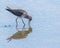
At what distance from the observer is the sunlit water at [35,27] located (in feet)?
22.4

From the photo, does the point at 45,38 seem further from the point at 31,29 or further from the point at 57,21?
the point at 57,21

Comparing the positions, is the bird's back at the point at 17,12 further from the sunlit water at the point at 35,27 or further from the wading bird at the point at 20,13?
the sunlit water at the point at 35,27

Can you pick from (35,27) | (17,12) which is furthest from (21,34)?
(17,12)

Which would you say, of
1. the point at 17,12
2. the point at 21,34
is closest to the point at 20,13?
the point at 17,12

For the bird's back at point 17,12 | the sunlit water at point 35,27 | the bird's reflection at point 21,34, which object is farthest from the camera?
the bird's back at point 17,12

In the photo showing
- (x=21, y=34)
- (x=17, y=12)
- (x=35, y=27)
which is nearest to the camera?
(x=21, y=34)

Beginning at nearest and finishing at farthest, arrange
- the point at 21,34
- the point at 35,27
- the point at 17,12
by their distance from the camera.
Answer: the point at 21,34, the point at 35,27, the point at 17,12

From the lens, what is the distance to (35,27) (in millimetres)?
8305

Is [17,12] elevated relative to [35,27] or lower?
elevated

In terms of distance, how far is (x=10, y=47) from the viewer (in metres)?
6.53

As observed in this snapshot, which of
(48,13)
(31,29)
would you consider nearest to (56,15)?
(48,13)

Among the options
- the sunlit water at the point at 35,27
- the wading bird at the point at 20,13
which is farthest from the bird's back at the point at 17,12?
the sunlit water at the point at 35,27

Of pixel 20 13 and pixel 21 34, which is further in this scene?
pixel 20 13

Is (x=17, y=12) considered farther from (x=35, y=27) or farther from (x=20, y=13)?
(x=35, y=27)
